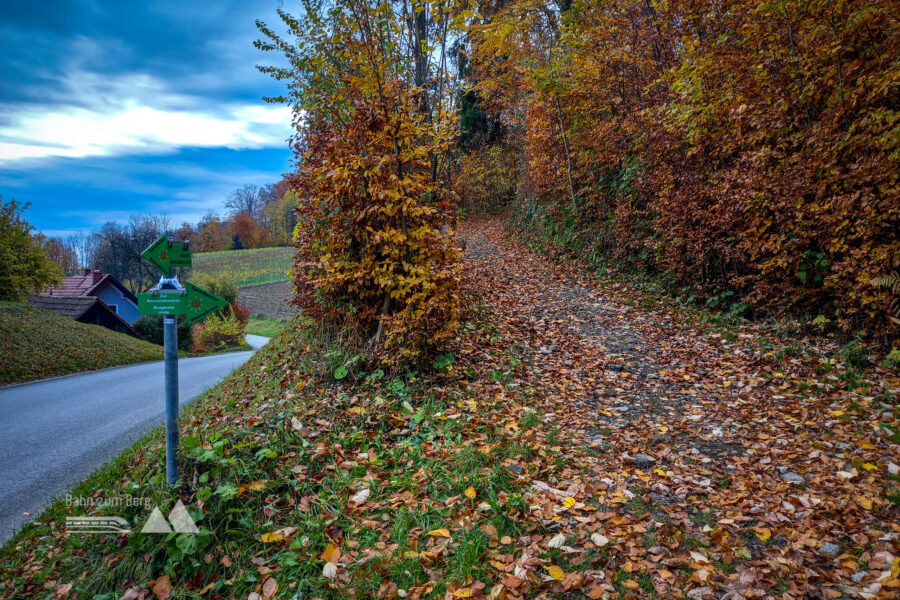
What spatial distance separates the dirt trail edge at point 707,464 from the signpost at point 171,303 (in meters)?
3.13

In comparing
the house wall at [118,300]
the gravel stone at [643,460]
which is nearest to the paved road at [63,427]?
the gravel stone at [643,460]

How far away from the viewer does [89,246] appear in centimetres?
7138

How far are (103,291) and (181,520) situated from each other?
43.6 m

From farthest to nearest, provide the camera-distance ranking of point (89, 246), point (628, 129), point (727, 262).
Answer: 1. point (89, 246)
2. point (628, 129)
3. point (727, 262)

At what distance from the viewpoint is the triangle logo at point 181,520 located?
3311mm

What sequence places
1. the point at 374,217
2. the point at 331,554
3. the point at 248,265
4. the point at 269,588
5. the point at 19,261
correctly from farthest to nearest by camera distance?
the point at 248,265 → the point at 19,261 → the point at 374,217 → the point at 331,554 → the point at 269,588

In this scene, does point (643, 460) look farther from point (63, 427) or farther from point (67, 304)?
point (67, 304)

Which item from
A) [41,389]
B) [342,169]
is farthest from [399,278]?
[41,389]

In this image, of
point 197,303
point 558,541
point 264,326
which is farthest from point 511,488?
point 264,326

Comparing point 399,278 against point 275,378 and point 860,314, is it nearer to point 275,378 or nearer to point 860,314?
point 275,378

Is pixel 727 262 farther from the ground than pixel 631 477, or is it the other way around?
pixel 727 262

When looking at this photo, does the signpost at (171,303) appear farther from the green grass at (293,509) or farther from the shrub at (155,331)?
the shrub at (155,331)

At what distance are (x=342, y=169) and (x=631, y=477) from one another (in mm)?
4949

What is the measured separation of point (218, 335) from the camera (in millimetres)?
28219
